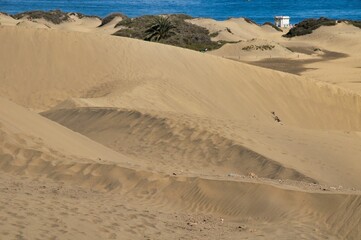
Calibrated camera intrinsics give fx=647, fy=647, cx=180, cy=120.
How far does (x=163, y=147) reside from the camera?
15023 millimetres

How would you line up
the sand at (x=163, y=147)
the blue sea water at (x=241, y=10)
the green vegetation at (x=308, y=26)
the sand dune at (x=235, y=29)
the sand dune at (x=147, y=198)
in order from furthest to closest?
the blue sea water at (x=241, y=10), the green vegetation at (x=308, y=26), the sand dune at (x=235, y=29), the sand at (x=163, y=147), the sand dune at (x=147, y=198)

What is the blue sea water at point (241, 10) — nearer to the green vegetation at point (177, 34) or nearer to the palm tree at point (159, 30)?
the green vegetation at point (177, 34)

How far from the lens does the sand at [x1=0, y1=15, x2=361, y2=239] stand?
348 inches

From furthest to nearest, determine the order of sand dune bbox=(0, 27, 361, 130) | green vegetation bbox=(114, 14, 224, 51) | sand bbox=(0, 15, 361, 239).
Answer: green vegetation bbox=(114, 14, 224, 51) → sand dune bbox=(0, 27, 361, 130) → sand bbox=(0, 15, 361, 239)

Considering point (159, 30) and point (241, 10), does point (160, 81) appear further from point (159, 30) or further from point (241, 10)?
point (241, 10)

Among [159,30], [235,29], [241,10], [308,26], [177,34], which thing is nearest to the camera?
[159,30]

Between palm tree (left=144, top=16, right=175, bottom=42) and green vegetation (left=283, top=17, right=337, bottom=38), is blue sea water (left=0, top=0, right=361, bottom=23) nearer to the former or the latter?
green vegetation (left=283, top=17, right=337, bottom=38)

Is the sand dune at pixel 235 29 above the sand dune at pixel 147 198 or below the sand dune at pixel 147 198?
below

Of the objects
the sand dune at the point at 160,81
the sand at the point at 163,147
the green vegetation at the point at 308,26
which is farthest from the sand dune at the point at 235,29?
the sand at the point at 163,147

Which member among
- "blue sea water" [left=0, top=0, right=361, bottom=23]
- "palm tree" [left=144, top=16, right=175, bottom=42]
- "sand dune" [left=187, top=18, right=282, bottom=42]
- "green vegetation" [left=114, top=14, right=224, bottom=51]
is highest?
"palm tree" [left=144, top=16, right=175, bottom=42]

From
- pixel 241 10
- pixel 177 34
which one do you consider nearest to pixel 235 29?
pixel 177 34

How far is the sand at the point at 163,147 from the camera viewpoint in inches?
348

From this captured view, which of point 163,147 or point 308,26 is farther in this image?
point 308,26

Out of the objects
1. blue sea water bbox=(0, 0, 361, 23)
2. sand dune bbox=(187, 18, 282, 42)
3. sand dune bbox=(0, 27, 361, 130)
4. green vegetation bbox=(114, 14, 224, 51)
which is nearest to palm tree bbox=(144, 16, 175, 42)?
green vegetation bbox=(114, 14, 224, 51)
